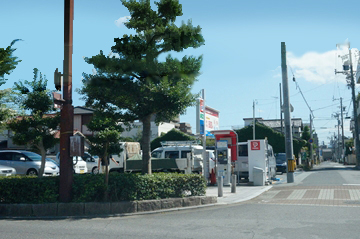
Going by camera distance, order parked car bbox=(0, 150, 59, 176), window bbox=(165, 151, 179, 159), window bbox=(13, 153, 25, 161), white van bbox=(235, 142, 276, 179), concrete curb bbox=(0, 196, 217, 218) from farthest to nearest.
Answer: window bbox=(165, 151, 179, 159)
white van bbox=(235, 142, 276, 179)
window bbox=(13, 153, 25, 161)
parked car bbox=(0, 150, 59, 176)
concrete curb bbox=(0, 196, 217, 218)

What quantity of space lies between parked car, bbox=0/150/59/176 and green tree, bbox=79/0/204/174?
10236 millimetres

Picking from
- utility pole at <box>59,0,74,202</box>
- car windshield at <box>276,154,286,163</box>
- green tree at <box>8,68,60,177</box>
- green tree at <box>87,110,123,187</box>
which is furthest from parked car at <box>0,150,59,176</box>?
car windshield at <box>276,154,286,163</box>

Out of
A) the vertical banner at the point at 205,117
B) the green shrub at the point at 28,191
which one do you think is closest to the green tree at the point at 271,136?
the vertical banner at the point at 205,117

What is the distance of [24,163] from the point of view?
20.4 metres

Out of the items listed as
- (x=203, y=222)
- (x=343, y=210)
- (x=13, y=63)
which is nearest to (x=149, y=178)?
(x=203, y=222)

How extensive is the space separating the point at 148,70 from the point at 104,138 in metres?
2.54

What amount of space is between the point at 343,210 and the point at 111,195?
6323 millimetres

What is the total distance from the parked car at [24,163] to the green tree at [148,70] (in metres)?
10.2

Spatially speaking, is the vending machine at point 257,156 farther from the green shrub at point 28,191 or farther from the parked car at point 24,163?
the green shrub at point 28,191

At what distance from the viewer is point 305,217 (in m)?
9.04

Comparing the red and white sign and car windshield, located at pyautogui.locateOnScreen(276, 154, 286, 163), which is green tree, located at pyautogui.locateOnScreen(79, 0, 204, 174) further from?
car windshield, located at pyautogui.locateOnScreen(276, 154, 286, 163)

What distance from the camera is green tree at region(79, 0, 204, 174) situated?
11.2m

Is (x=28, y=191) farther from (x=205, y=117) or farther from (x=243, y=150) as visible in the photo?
(x=243, y=150)

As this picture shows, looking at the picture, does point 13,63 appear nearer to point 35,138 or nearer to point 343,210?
point 35,138
